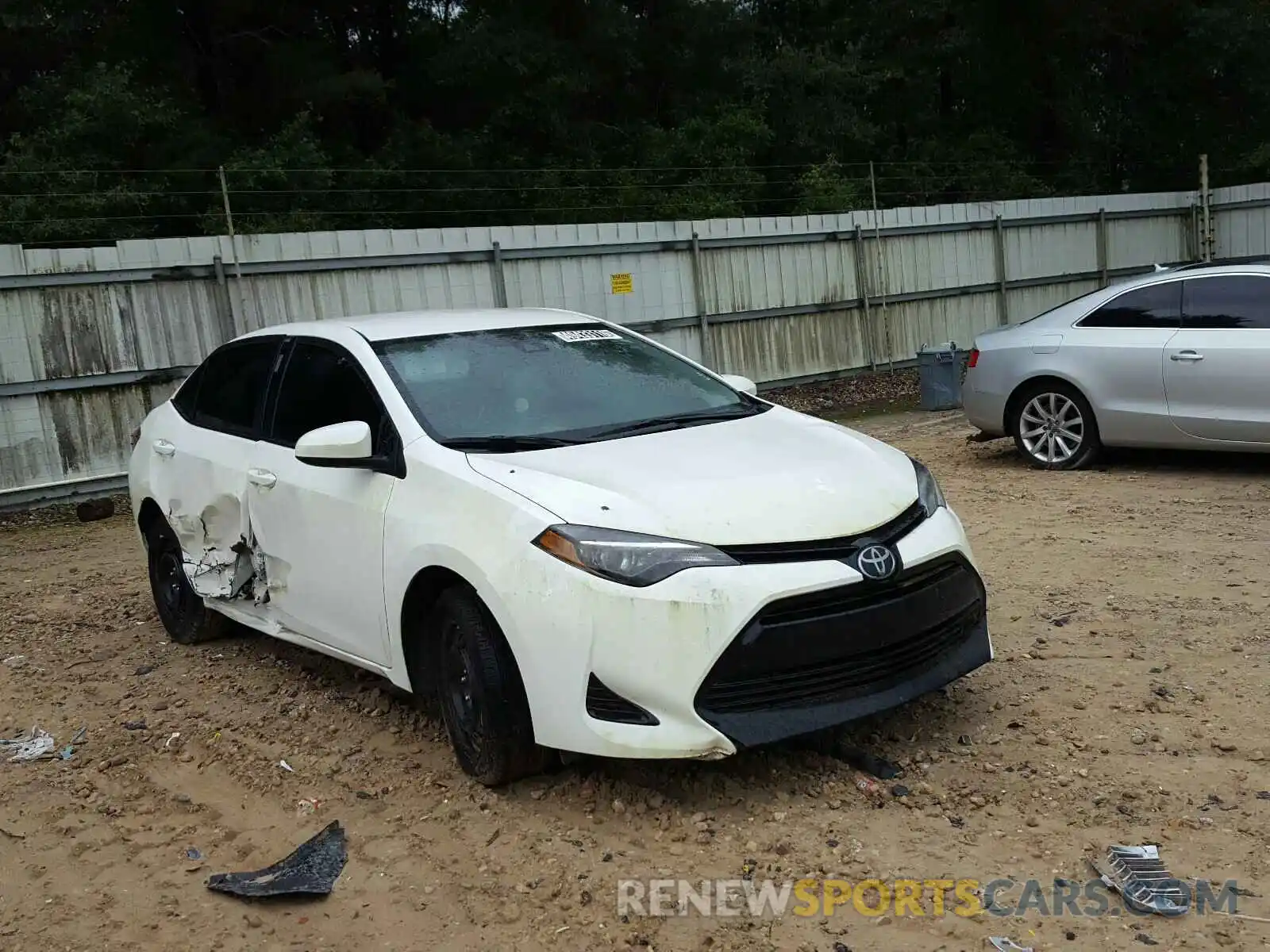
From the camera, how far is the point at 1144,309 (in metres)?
8.73

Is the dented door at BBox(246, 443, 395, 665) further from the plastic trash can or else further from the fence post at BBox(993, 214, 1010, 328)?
the fence post at BBox(993, 214, 1010, 328)

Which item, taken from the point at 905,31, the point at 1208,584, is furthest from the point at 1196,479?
the point at 905,31

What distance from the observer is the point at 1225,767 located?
3939 mm

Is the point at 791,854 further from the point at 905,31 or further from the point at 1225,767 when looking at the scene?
the point at 905,31

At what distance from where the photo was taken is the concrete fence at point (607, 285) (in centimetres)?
1023

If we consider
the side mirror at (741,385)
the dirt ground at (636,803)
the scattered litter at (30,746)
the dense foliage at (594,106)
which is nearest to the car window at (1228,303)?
the dirt ground at (636,803)

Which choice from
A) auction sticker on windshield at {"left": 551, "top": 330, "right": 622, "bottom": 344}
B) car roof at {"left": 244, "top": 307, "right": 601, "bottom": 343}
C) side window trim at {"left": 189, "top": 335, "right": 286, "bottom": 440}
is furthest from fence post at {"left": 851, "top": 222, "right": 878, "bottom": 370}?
side window trim at {"left": 189, "top": 335, "right": 286, "bottom": 440}

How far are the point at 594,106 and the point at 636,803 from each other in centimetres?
2096

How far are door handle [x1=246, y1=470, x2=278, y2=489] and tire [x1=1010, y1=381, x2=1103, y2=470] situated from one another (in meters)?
6.04

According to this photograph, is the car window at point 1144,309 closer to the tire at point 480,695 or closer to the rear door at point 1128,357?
the rear door at point 1128,357

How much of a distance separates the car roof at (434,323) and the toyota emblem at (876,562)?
6.64ft

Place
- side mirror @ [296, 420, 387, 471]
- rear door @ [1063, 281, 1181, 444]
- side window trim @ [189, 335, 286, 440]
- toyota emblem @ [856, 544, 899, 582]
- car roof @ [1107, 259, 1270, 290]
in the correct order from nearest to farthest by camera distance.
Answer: toyota emblem @ [856, 544, 899, 582] < side mirror @ [296, 420, 387, 471] < side window trim @ [189, 335, 286, 440] < car roof @ [1107, 259, 1270, 290] < rear door @ [1063, 281, 1181, 444]

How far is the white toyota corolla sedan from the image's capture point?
12.1 feet

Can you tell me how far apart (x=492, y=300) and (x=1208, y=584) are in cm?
809
